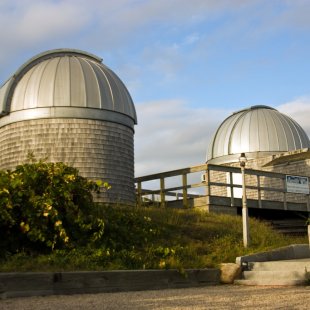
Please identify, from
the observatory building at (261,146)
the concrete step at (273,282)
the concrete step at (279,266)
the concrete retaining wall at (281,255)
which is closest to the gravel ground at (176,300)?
the concrete step at (273,282)

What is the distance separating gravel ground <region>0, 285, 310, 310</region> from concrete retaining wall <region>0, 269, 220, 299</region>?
0.84 ft

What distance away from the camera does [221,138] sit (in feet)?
95.4

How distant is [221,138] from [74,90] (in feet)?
38.7

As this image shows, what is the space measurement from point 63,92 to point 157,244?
9.30 meters

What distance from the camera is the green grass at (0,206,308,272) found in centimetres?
969

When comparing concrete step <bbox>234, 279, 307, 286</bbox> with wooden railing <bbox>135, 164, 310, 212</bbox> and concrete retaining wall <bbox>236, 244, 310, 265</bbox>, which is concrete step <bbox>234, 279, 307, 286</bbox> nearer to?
concrete retaining wall <bbox>236, 244, 310, 265</bbox>


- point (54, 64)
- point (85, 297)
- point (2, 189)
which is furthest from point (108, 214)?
point (54, 64)

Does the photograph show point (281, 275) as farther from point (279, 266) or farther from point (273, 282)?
point (279, 266)

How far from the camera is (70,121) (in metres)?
19.3

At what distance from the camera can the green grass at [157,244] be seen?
31.8 ft

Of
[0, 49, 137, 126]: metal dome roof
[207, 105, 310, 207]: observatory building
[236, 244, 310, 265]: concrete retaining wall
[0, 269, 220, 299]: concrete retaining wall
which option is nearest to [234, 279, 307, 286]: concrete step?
[0, 269, 220, 299]: concrete retaining wall

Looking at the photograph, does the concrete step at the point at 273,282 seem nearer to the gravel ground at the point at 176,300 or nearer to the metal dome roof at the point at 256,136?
the gravel ground at the point at 176,300

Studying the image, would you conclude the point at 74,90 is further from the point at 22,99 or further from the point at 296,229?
the point at 296,229

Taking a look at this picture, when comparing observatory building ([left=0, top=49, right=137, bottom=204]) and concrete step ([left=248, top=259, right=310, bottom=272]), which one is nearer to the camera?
concrete step ([left=248, top=259, right=310, bottom=272])
